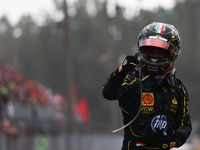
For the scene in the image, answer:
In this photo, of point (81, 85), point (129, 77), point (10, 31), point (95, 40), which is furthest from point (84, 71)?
point (129, 77)

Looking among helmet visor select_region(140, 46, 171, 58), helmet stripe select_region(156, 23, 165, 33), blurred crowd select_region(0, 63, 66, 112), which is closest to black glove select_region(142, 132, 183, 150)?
helmet visor select_region(140, 46, 171, 58)

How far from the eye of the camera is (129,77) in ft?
13.7

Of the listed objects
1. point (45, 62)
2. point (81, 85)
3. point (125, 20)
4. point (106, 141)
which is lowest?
point (106, 141)

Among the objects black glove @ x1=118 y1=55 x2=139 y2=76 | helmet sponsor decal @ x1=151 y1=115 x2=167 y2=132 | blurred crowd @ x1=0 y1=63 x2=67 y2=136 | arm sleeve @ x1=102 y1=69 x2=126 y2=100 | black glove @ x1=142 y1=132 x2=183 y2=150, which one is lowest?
black glove @ x1=142 y1=132 x2=183 y2=150

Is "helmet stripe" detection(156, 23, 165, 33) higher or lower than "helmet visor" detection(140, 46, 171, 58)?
higher

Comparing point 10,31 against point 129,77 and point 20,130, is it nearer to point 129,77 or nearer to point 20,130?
point 20,130

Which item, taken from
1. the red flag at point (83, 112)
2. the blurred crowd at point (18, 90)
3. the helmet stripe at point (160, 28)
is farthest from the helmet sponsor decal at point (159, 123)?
the red flag at point (83, 112)

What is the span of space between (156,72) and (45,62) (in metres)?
56.8

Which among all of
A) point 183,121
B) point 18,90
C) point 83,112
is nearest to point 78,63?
point 83,112

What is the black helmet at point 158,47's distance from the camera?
407 centimetres

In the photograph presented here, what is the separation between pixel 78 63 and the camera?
60.2 metres

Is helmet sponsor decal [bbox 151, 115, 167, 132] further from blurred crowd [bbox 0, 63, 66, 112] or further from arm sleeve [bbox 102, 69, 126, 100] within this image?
blurred crowd [bbox 0, 63, 66, 112]

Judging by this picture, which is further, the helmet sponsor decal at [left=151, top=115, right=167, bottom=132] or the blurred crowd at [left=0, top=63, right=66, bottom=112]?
the blurred crowd at [left=0, top=63, right=66, bottom=112]

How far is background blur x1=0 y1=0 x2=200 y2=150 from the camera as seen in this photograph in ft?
55.8
